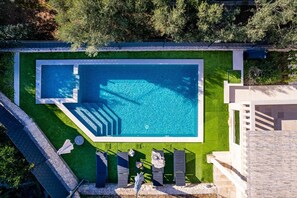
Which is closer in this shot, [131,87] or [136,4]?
[136,4]

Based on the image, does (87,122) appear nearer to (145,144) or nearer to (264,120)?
(145,144)

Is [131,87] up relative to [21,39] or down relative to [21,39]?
down

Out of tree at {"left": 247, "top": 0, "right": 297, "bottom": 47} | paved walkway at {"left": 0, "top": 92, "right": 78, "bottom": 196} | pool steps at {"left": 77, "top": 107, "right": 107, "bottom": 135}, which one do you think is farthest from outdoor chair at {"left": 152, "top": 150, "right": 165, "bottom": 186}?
tree at {"left": 247, "top": 0, "right": 297, "bottom": 47}

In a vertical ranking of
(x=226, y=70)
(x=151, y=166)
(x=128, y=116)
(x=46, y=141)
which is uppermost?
(x=226, y=70)

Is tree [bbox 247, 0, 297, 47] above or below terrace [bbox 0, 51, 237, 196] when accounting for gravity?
above

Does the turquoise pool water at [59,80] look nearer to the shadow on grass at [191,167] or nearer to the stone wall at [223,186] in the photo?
the shadow on grass at [191,167]

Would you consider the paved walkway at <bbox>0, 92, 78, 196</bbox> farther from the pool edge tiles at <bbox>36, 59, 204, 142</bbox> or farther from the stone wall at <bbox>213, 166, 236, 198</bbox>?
the stone wall at <bbox>213, 166, 236, 198</bbox>

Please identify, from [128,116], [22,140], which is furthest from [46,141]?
[128,116]

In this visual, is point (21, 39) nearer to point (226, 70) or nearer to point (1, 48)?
point (1, 48)
